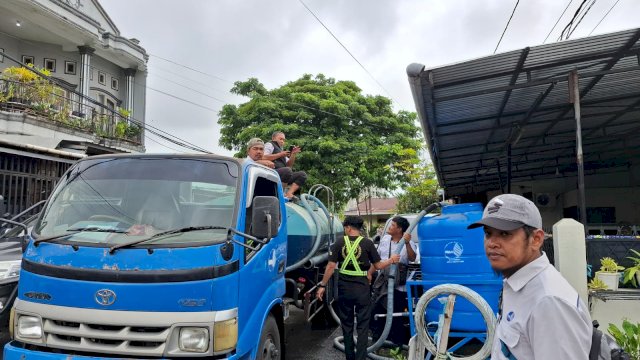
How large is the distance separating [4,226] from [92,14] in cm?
1540

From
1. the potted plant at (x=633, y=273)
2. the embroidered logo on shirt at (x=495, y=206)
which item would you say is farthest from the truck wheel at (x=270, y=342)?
the potted plant at (x=633, y=273)

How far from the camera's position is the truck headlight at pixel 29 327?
2932 millimetres

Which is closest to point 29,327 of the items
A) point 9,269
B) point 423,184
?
point 9,269

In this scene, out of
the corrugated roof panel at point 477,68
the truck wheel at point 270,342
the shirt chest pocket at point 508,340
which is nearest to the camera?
the shirt chest pocket at point 508,340

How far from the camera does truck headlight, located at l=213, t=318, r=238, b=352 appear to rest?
282 cm

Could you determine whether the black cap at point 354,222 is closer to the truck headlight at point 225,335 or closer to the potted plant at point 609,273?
the truck headlight at point 225,335

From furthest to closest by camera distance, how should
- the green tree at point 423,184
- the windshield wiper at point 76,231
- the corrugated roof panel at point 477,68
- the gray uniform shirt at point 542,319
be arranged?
1. the green tree at point 423,184
2. the corrugated roof panel at point 477,68
3. the windshield wiper at point 76,231
4. the gray uniform shirt at point 542,319

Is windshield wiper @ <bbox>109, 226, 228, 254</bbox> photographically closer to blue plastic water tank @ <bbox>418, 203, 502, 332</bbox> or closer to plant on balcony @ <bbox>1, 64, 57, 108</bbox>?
blue plastic water tank @ <bbox>418, 203, 502, 332</bbox>

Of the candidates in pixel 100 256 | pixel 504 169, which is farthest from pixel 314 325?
pixel 504 169

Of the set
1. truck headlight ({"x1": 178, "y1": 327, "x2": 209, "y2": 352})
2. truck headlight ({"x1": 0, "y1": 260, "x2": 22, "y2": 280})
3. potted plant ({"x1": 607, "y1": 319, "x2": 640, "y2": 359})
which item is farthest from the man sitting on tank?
potted plant ({"x1": 607, "y1": 319, "x2": 640, "y2": 359})

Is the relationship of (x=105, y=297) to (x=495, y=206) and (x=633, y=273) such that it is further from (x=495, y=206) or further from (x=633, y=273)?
(x=633, y=273)

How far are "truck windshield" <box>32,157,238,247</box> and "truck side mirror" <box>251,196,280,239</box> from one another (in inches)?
7.5

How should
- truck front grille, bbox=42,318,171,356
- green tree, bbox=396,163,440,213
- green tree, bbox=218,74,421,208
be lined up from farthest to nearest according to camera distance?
green tree, bbox=396,163,440,213, green tree, bbox=218,74,421,208, truck front grille, bbox=42,318,171,356

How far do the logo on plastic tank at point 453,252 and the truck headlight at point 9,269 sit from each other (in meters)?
4.42
